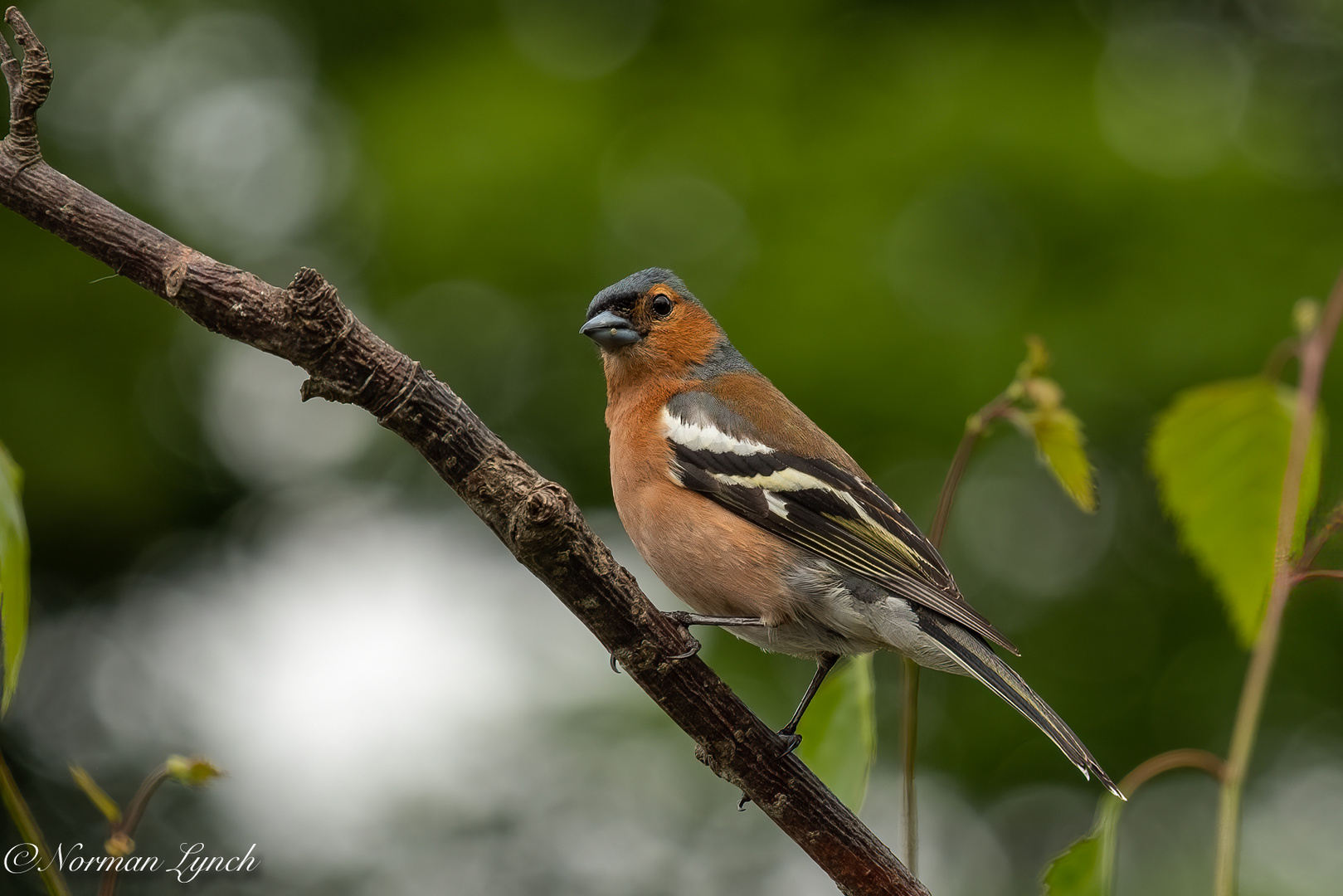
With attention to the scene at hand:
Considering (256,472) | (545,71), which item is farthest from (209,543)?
(545,71)

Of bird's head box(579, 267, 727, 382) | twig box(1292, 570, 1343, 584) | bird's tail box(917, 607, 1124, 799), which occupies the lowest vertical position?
bird's tail box(917, 607, 1124, 799)

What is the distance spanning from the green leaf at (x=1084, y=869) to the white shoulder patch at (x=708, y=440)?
2271mm

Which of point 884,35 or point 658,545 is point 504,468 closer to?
point 658,545

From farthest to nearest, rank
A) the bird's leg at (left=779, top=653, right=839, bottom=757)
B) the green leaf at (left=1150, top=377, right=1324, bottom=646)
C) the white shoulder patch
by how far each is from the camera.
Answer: the white shoulder patch, the bird's leg at (left=779, top=653, right=839, bottom=757), the green leaf at (left=1150, top=377, right=1324, bottom=646)

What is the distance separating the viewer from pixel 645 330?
5477 mm

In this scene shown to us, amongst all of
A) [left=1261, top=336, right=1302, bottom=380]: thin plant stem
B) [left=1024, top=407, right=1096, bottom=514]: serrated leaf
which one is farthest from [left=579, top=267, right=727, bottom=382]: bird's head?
[left=1261, top=336, right=1302, bottom=380]: thin plant stem

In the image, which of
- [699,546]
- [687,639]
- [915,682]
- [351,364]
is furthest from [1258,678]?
[351,364]

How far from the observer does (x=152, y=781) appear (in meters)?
2.95

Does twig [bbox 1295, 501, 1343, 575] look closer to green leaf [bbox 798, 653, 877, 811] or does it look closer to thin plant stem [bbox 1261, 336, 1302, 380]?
thin plant stem [bbox 1261, 336, 1302, 380]

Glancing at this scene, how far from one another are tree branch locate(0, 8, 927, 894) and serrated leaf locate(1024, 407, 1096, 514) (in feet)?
4.07

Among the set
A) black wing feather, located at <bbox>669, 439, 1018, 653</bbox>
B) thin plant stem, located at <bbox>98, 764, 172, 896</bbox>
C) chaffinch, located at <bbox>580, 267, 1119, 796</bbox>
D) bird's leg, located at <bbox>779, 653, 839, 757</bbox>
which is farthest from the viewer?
black wing feather, located at <bbox>669, 439, 1018, 653</bbox>

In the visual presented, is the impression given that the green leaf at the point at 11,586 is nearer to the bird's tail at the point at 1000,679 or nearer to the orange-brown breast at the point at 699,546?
the orange-brown breast at the point at 699,546

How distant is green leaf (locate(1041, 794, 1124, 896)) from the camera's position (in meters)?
2.78

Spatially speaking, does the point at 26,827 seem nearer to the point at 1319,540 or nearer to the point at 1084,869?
the point at 1084,869
